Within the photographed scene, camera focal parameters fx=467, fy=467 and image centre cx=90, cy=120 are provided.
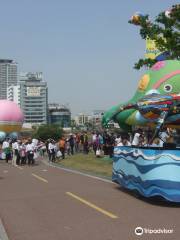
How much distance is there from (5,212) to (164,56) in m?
16.2

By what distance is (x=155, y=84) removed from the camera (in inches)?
849

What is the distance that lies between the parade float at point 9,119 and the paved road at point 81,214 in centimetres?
3580

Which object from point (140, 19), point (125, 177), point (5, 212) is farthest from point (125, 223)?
point (140, 19)

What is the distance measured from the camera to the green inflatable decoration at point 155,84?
69.7ft

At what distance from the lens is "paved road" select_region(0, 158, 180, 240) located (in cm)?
832

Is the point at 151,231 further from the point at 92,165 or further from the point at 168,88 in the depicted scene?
the point at 92,165

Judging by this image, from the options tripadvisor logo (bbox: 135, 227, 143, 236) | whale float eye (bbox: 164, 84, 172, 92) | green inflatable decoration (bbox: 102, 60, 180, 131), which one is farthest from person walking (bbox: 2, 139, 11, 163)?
tripadvisor logo (bbox: 135, 227, 143, 236)

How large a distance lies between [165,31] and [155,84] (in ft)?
8.88

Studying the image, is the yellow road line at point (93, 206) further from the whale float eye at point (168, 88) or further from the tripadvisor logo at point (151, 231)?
the whale float eye at point (168, 88)

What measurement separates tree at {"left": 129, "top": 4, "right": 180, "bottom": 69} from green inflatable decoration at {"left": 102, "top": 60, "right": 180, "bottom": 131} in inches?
37.0

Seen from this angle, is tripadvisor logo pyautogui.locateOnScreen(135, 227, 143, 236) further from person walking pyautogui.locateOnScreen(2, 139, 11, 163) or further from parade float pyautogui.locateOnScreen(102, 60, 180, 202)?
person walking pyautogui.locateOnScreen(2, 139, 11, 163)

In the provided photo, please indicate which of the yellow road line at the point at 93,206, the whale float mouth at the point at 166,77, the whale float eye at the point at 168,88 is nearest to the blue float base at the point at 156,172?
the yellow road line at the point at 93,206

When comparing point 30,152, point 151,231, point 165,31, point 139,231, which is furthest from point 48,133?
point 151,231

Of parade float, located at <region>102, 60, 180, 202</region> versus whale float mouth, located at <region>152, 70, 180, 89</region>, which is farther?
whale float mouth, located at <region>152, 70, 180, 89</region>
